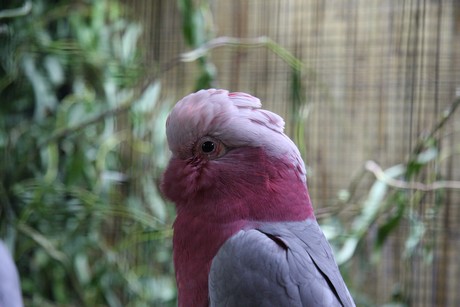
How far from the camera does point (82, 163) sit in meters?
1.54

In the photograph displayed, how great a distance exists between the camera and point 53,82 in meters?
1.74

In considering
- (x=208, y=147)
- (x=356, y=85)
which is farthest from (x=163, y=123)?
(x=208, y=147)

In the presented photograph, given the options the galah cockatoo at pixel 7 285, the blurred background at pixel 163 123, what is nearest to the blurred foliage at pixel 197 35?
the blurred background at pixel 163 123

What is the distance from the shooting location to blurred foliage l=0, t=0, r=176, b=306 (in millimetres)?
1491

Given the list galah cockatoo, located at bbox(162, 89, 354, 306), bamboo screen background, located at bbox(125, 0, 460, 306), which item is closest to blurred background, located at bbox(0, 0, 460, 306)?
bamboo screen background, located at bbox(125, 0, 460, 306)

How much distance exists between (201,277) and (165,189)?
0.35 feet

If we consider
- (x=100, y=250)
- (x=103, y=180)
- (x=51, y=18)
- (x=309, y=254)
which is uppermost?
(x=51, y=18)

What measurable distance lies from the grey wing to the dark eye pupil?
10 cm

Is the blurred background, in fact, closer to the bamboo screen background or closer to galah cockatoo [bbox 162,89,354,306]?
the bamboo screen background

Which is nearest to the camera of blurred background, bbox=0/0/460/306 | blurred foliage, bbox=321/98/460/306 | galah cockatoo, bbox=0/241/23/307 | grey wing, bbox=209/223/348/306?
grey wing, bbox=209/223/348/306

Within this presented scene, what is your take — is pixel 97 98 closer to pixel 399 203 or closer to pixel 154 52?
pixel 154 52

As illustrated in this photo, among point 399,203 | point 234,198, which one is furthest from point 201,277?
point 399,203

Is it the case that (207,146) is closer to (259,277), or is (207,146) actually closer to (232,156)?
(232,156)

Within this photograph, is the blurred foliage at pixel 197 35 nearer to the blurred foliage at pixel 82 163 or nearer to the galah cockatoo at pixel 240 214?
the blurred foliage at pixel 82 163
